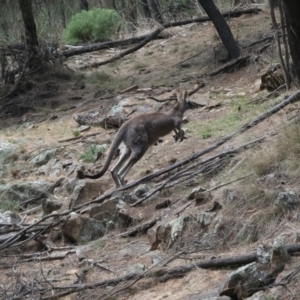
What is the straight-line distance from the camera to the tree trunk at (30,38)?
16156 millimetres

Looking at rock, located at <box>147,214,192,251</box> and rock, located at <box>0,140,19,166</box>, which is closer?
rock, located at <box>147,214,192,251</box>

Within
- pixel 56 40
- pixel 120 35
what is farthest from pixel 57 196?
pixel 120 35

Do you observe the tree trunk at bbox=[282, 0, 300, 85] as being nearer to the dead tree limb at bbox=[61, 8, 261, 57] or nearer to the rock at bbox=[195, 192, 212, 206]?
the rock at bbox=[195, 192, 212, 206]

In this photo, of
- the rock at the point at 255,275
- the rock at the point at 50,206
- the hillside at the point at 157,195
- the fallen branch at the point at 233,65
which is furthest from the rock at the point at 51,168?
the rock at the point at 255,275

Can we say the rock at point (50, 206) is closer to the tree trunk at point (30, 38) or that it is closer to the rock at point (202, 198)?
the rock at point (202, 198)

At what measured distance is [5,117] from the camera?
15141 millimetres

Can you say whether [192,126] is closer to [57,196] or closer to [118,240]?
[57,196]

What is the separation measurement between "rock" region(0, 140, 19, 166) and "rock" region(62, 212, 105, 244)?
4045 millimetres

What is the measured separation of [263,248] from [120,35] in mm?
13694

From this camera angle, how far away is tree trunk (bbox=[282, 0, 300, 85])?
307 inches

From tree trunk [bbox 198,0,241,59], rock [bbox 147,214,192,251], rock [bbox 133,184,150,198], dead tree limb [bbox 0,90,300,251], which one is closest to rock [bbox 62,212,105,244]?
dead tree limb [bbox 0,90,300,251]

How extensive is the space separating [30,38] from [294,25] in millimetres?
9163

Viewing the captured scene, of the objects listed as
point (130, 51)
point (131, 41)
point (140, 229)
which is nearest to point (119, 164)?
point (140, 229)

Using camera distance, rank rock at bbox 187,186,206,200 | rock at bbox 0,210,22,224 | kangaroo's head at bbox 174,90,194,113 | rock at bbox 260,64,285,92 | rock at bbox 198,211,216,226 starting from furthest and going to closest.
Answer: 1. rock at bbox 260,64,285,92
2. kangaroo's head at bbox 174,90,194,113
3. rock at bbox 0,210,22,224
4. rock at bbox 187,186,206,200
5. rock at bbox 198,211,216,226
